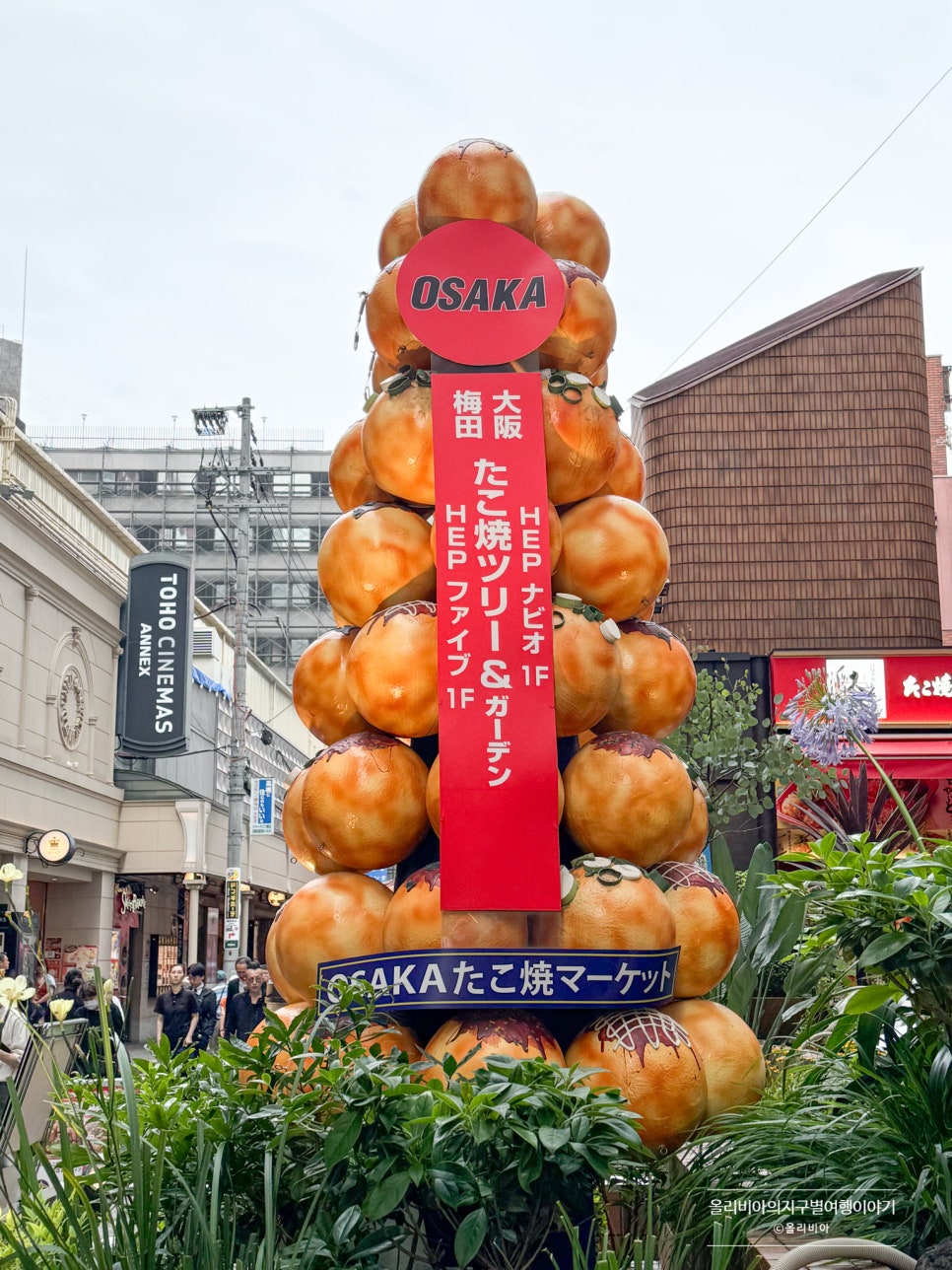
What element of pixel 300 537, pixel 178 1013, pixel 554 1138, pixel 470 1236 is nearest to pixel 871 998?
pixel 554 1138

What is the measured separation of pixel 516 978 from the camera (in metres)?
3.60

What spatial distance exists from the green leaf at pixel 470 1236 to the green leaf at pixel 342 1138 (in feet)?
0.93

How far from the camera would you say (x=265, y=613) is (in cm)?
6241

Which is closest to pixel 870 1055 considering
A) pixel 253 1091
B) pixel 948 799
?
pixel 253 1091

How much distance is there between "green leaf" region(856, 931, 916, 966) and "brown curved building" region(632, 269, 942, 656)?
1129 centimetres

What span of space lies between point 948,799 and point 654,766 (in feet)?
36.2

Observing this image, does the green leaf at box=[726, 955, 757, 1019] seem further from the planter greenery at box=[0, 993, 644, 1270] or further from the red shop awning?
the red shop awning

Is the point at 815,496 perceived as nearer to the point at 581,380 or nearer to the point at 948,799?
the point at 948,799

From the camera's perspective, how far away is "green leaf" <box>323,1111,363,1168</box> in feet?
8.84

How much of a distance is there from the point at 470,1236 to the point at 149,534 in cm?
5904

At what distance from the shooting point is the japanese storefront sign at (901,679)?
44.5ft

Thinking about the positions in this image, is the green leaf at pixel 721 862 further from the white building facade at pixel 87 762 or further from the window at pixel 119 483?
the window at pixel 119 483

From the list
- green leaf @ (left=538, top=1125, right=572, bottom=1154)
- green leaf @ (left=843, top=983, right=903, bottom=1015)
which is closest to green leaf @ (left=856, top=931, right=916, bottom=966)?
green leaf @ (left=843, top=983, right=903, bottom=1015)

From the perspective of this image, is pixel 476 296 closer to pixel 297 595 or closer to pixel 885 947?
pixel 885 947
